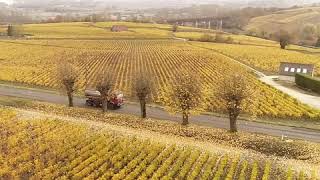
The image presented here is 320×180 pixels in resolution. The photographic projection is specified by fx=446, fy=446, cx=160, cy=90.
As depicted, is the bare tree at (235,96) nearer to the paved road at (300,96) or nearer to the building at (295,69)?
the paved road at (300,96)

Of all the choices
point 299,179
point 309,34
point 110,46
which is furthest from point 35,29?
point 299,179

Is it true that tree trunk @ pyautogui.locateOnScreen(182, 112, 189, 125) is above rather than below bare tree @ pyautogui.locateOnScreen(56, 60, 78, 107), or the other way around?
below

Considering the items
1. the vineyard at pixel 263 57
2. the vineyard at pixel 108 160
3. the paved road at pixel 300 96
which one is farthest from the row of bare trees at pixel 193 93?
the vineyard at pixel 263 57

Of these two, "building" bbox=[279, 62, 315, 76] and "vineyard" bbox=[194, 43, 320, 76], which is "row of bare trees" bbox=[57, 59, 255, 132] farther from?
"vineyard" bbox=[194, 43, 320, 76]

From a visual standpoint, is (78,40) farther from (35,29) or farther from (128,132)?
(128,132)

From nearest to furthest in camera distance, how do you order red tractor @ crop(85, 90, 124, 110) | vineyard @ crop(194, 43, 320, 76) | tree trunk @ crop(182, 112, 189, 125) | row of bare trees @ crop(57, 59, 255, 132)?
row of bare trees @ crop(57, 59, 255, 132), tree trunk @ crop(182, 112, 189, 125), red tractor @ crop(85, 90, 124, 110), vineyard @ crop(194, 43, 320, 76)

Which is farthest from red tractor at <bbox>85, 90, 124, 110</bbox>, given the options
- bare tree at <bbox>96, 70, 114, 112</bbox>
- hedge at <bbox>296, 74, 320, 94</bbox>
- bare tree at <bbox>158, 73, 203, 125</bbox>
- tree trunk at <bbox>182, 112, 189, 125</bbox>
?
hedge at <bbox>296, 74, 320, 94</bbox>
